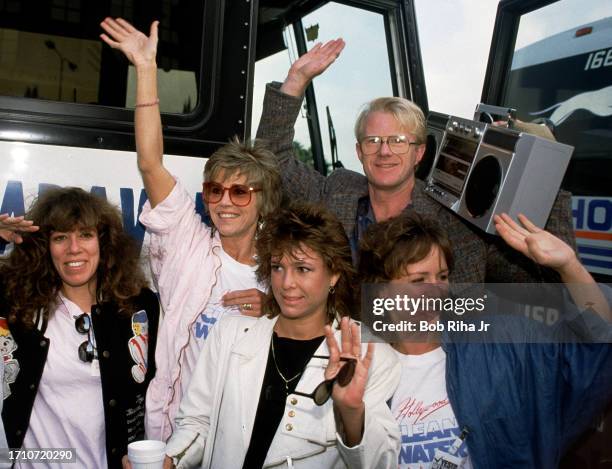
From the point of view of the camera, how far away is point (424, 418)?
1.92 m

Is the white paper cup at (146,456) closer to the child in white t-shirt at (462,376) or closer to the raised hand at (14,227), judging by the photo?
the child in white t-shirt at (462,376)

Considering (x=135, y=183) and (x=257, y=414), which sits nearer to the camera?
(x=257, y=414)

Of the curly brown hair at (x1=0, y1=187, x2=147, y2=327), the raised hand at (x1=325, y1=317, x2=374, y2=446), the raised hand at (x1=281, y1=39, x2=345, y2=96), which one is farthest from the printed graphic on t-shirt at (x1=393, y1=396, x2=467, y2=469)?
the raised hand at (x1=281, y1=39, x2=345, y2=96)

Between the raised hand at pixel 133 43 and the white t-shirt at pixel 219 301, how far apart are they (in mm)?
657

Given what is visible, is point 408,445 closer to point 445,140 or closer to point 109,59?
point 445,140

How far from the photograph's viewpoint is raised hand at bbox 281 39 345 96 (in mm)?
2600

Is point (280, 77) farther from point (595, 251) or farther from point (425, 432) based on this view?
point (425, 432)

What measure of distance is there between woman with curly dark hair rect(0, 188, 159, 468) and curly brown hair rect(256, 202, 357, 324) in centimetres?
47

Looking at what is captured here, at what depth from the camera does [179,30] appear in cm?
268

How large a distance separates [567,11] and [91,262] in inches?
102

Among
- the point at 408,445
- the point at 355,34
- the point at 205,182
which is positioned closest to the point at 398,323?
the point at 408,445

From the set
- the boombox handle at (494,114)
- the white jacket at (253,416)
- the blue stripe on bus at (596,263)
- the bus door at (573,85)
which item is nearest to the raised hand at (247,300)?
the white jacket at (253,416)

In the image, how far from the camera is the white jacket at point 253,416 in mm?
1823

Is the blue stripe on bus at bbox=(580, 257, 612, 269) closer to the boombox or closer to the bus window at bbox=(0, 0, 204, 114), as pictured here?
the boombox
